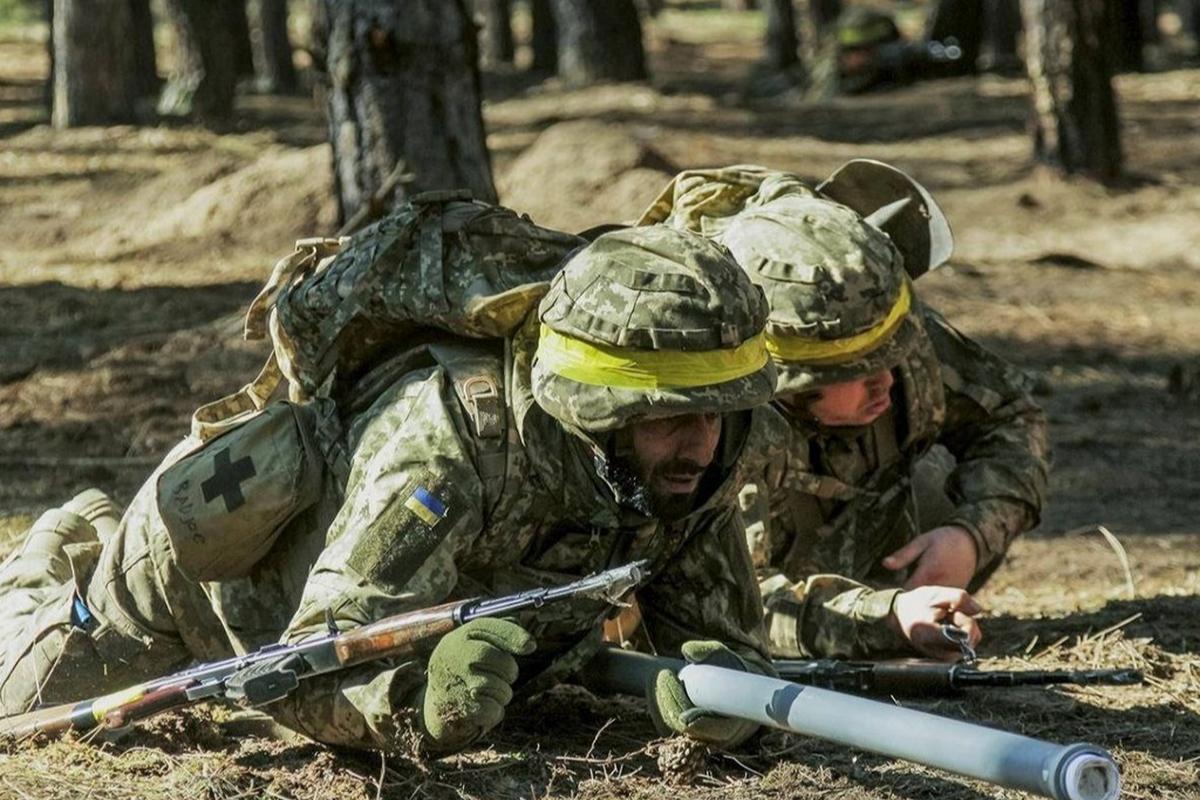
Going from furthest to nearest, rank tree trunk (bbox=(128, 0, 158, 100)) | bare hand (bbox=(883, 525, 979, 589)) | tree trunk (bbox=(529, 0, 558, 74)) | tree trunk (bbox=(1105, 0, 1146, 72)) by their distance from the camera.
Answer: tree trunk (bbox=(529, 0, 558, 74)) < tree trunk (bbox=(1105, 0, 1146, 72)) < tree trunk (bbox=(128, 0, 158, 100)) < bare hand (bbox=(883, 525, 979, 589))

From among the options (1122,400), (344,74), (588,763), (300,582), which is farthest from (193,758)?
(1122,400)

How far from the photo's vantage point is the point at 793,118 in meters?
22.2

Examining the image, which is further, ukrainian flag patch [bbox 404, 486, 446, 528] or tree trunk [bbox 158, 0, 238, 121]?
tree trunk [bbox 158, 0, 238, 121]

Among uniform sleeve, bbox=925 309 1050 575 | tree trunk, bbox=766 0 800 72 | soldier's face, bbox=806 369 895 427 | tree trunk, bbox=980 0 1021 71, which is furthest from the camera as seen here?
tree trunk, bbox=766 0 800 72

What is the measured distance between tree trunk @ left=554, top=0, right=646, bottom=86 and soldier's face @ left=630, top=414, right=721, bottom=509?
19.9 meters

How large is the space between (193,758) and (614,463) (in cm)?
126

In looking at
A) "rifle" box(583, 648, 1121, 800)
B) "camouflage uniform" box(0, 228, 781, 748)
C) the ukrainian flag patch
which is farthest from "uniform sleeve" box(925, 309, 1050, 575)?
the ukrainian flag patch

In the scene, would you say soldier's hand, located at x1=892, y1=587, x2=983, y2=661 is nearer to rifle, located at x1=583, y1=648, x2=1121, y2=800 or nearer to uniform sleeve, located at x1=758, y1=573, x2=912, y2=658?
uniform sleeve, located at x1=758, y1=573, x2=912, y2=658

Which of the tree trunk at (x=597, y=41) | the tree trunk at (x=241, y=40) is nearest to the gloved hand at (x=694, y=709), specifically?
the tree trunk at (x=597, y=41)

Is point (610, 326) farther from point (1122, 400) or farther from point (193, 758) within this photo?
point (1122, 400)

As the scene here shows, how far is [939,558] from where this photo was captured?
6074 mm

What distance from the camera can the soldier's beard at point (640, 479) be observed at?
4.45 meters

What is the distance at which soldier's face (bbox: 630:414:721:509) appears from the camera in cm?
441

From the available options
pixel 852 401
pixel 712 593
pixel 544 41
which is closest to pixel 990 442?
pixel 852 401
